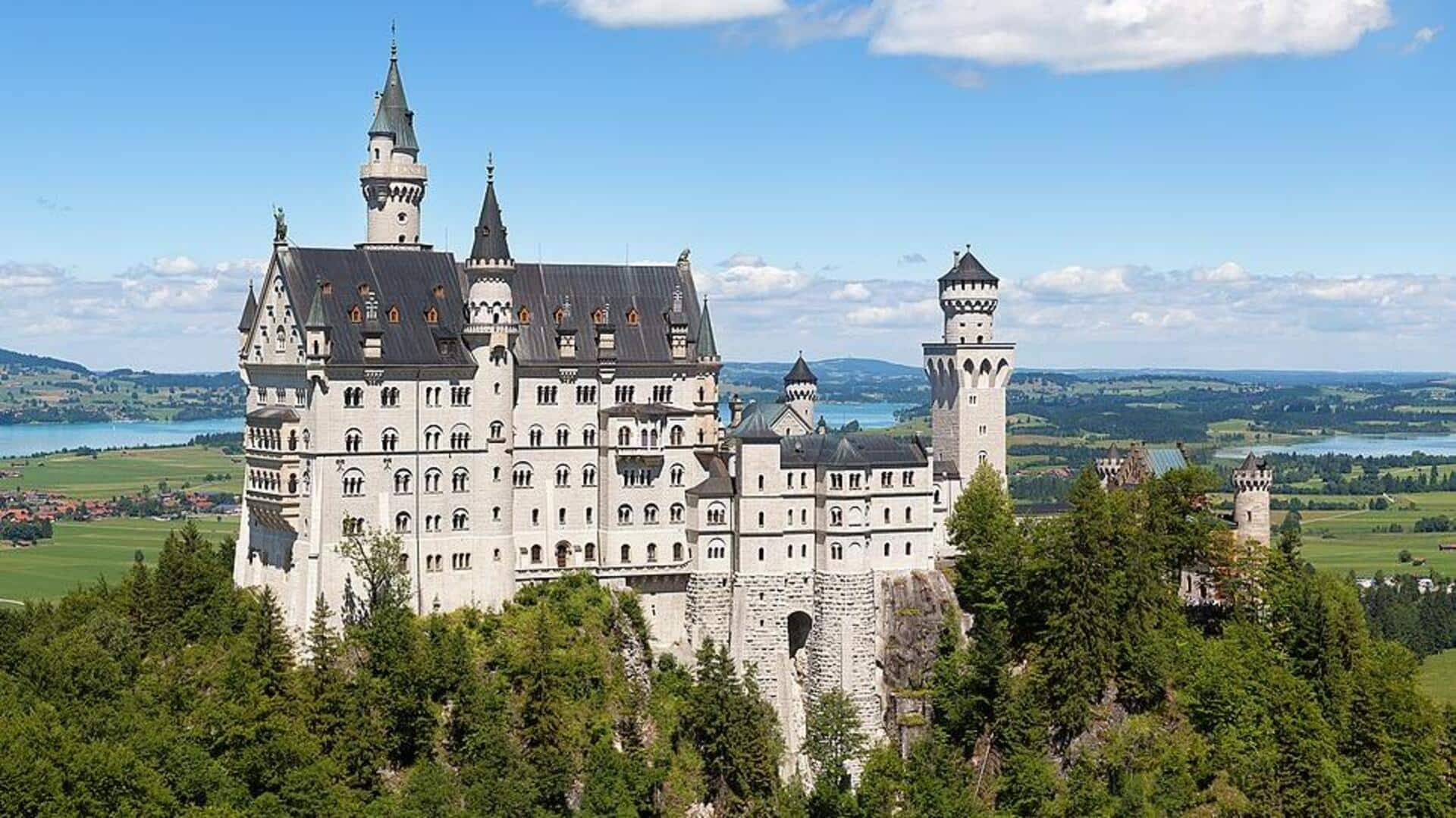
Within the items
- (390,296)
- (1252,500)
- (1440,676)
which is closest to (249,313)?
(390,296)

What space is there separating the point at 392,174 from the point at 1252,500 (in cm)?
5059

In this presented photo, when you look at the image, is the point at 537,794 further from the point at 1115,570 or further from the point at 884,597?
the point at 1115,570

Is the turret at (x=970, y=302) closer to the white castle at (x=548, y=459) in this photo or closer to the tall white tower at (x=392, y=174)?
the white castle at (x=548, y=459)

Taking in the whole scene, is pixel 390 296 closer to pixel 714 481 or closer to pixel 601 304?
pixel 601 304

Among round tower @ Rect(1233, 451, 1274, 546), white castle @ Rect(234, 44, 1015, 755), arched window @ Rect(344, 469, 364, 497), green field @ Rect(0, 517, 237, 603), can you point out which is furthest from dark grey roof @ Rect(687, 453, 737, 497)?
green field @ Rect(0, 517, 237, 603)

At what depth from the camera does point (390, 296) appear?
9231 cm

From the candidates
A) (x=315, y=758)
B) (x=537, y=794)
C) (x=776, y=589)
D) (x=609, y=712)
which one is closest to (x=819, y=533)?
(x=776, y=589)

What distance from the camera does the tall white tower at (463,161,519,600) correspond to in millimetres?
92750

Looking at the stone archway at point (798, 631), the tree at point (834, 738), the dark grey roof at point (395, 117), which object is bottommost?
the tree at point (834, 738)

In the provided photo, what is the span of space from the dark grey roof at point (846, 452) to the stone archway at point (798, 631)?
8.03m

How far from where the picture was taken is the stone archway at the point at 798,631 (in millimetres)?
96438

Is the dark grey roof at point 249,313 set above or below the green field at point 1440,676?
above

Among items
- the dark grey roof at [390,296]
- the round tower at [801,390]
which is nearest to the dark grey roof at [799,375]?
the round tower at [801,390]

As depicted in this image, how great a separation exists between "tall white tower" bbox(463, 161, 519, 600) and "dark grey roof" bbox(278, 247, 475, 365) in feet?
3.31
